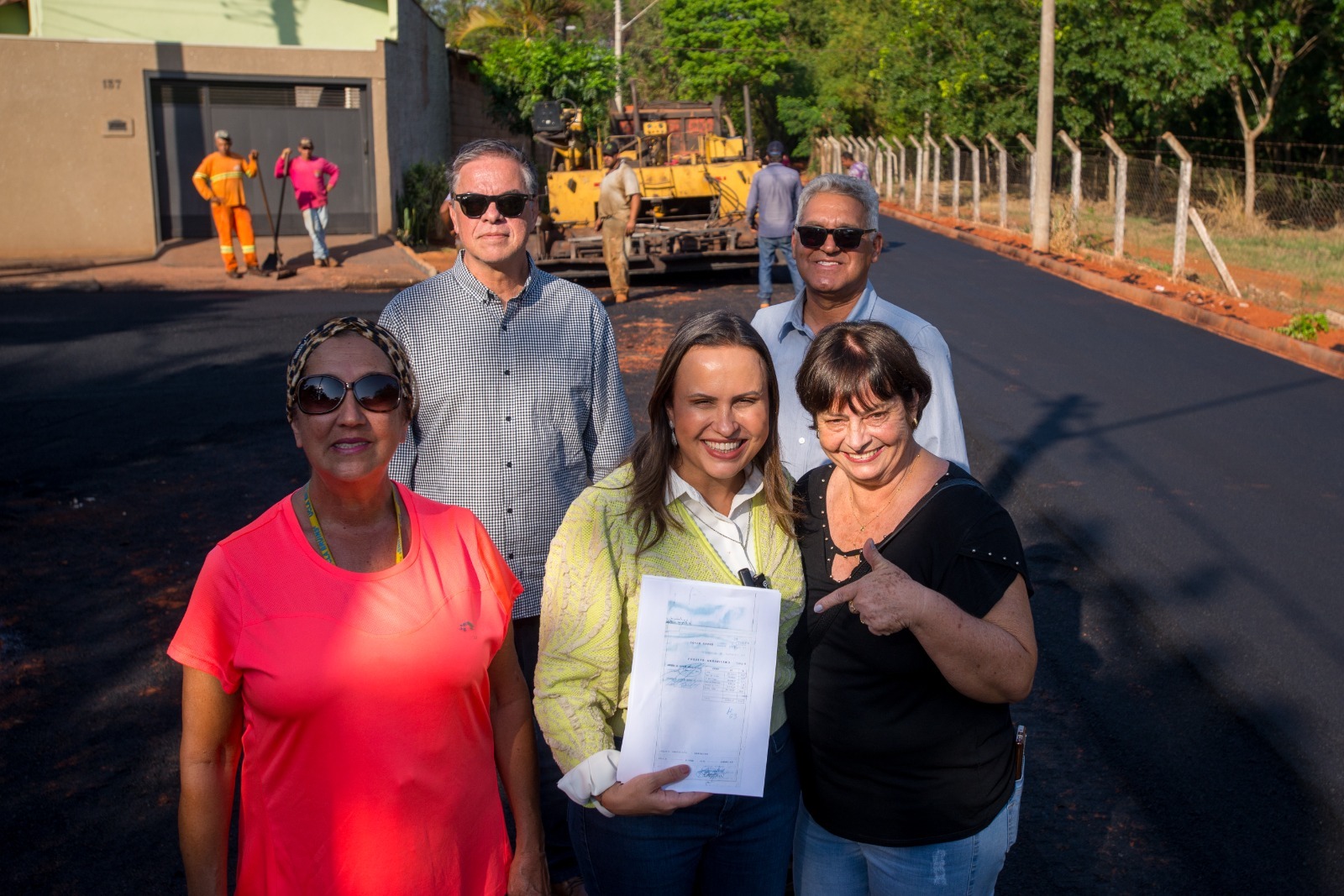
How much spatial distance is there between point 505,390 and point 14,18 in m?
26.4

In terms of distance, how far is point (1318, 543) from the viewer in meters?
6.77

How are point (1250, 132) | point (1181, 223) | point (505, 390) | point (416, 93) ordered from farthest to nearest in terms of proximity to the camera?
point (416, 93) < point (1250, 132) < point (1181, 223) < point (505, 390)

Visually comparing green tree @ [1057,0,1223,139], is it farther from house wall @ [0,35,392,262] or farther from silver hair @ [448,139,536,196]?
silver hair @ [448,139,536,196]

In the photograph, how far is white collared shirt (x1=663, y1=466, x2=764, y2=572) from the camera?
2.52 meters

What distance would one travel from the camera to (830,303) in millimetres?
3658

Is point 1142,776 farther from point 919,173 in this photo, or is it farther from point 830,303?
point 919,173

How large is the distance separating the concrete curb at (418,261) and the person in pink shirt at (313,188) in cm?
128

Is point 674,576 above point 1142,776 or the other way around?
above

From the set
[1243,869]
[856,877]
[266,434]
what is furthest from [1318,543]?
[266,434]

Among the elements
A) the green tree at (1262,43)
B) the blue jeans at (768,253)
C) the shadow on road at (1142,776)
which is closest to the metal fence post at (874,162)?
the green tree at (1262,43)

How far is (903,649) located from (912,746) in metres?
0.21

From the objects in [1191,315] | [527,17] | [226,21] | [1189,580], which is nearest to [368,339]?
[1189,580]

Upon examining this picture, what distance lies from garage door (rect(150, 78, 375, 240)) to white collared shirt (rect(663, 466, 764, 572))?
20572mm

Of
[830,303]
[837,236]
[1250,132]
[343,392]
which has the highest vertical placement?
[1250,132]
